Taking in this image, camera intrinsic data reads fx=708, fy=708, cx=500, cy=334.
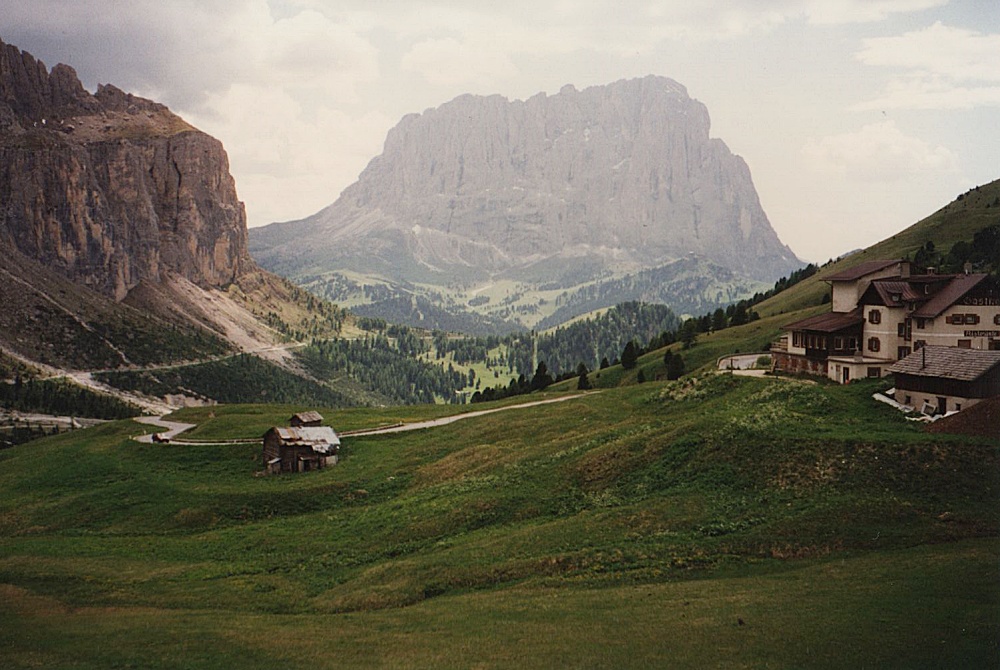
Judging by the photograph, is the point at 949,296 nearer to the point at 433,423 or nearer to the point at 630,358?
the point at 433,423

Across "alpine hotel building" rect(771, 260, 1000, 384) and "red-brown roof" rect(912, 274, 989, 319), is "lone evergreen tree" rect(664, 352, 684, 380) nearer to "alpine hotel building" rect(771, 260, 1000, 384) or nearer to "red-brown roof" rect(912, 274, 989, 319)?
"alpine hotel building" rect(771, 260, 1000, 384)

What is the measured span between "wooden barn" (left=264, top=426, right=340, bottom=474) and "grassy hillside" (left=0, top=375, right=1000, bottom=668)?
7038 mm

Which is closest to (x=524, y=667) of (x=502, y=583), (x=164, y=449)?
(x=502, y=583)

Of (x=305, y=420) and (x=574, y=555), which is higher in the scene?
(x=305, y=420)

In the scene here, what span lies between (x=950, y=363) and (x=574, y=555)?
95.5 ft

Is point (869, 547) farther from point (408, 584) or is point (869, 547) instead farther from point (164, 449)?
point (164, 449)

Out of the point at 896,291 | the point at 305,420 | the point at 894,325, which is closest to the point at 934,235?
the point at 896,291

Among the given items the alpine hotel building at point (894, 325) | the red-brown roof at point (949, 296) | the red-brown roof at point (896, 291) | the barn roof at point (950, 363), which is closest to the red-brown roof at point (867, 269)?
the alpine hotel building at point (894, 325)

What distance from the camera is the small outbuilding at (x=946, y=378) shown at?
1679 inches

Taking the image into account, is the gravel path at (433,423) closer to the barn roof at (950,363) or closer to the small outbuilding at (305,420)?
the small outbuilding at (305,420)

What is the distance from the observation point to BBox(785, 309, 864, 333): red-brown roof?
6656 centimetres

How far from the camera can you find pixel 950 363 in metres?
45.3

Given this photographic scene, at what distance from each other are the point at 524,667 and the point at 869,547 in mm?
17343

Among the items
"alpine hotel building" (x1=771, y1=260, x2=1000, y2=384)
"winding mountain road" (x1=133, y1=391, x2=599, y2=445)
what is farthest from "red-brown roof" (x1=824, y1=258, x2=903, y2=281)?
"winding mountain road" (x1=133, y1=391, x2=599, y2=445)
